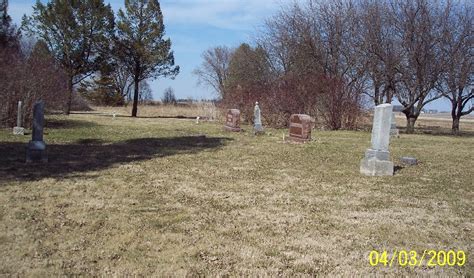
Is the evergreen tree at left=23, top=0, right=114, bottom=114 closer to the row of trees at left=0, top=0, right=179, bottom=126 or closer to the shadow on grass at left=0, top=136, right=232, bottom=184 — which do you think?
the row of trees at left=0, top=0, right=179, bottom=126

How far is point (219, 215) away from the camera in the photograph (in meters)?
5.32

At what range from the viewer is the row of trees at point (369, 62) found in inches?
875

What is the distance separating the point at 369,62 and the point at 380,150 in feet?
55.8

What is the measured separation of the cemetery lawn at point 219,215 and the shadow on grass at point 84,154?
0.07 meters

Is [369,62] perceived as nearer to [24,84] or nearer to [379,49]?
[379,49]

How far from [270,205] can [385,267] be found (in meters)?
2.28

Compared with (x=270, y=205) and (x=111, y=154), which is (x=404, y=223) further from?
(x=111, y=154)

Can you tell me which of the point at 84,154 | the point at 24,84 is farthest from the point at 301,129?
the point at 24,84

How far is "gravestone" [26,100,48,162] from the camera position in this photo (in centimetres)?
859

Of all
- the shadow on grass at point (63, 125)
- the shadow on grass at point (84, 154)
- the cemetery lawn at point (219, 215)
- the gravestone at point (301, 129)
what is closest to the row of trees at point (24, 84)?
the shadow on grass at point (63, 125)

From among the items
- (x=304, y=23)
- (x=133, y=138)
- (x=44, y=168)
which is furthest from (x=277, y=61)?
(x=44, y=168)

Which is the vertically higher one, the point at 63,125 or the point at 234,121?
the point at 234,121

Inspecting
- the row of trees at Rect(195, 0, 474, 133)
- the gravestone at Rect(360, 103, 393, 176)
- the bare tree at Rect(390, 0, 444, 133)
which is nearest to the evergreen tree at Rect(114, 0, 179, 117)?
the row of trees at Rect(195, 0, 474, 133)
